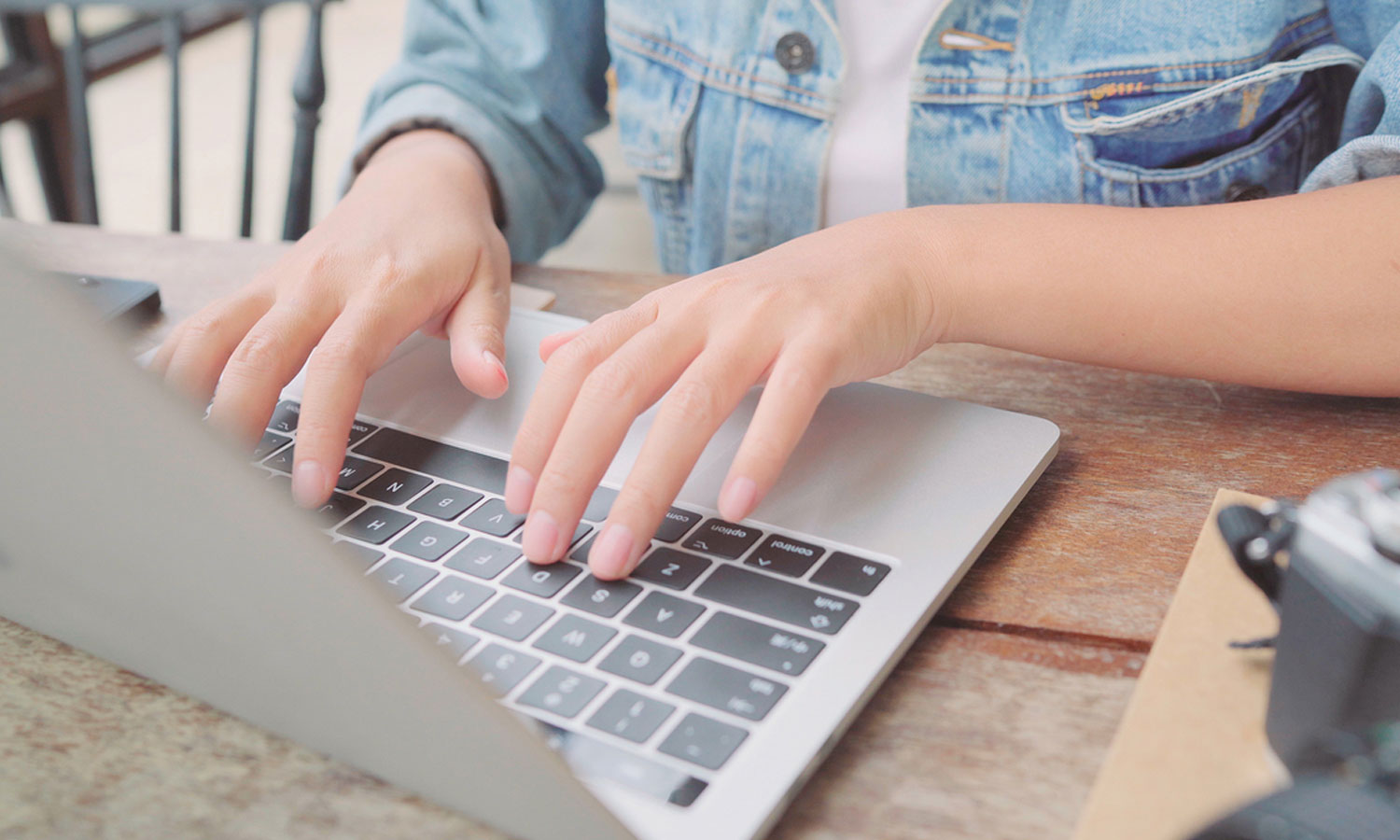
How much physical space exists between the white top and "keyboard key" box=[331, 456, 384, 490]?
40 cm

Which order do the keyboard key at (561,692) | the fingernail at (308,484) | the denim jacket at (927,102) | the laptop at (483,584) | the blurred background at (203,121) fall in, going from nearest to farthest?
the laptop at (483,584), the keyboard key at (561,692), the fingernail at (308,484), the denim jacket at (927,102), the blurred background at (203,121)

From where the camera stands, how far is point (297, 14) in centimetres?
342

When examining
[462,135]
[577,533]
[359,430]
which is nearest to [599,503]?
[577,533]

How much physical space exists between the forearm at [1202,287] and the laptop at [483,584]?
2.6 inches

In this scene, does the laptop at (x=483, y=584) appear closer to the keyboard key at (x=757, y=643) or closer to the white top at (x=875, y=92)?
the keyboard key at (x=757, y=643)

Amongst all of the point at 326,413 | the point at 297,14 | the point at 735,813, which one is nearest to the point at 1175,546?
the point at 735,813

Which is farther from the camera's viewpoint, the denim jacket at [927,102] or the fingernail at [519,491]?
the denim jacket at [927,102]

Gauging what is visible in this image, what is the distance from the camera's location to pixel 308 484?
1.28 feet

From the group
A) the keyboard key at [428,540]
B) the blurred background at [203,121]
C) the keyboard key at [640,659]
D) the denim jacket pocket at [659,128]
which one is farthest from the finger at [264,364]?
the blurred background at [203,121]

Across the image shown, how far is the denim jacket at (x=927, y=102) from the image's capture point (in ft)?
1.95

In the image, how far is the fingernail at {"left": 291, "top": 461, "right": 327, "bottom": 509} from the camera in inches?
15.4

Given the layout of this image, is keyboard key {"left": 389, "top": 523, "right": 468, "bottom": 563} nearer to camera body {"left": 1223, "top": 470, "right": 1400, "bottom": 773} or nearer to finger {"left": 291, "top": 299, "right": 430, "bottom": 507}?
finger {"left": 291, "top": 299, "right": 430, "bottom": 507}

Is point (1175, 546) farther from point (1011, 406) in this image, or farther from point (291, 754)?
point (291, 754)

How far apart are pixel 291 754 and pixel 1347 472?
0.40 meters
